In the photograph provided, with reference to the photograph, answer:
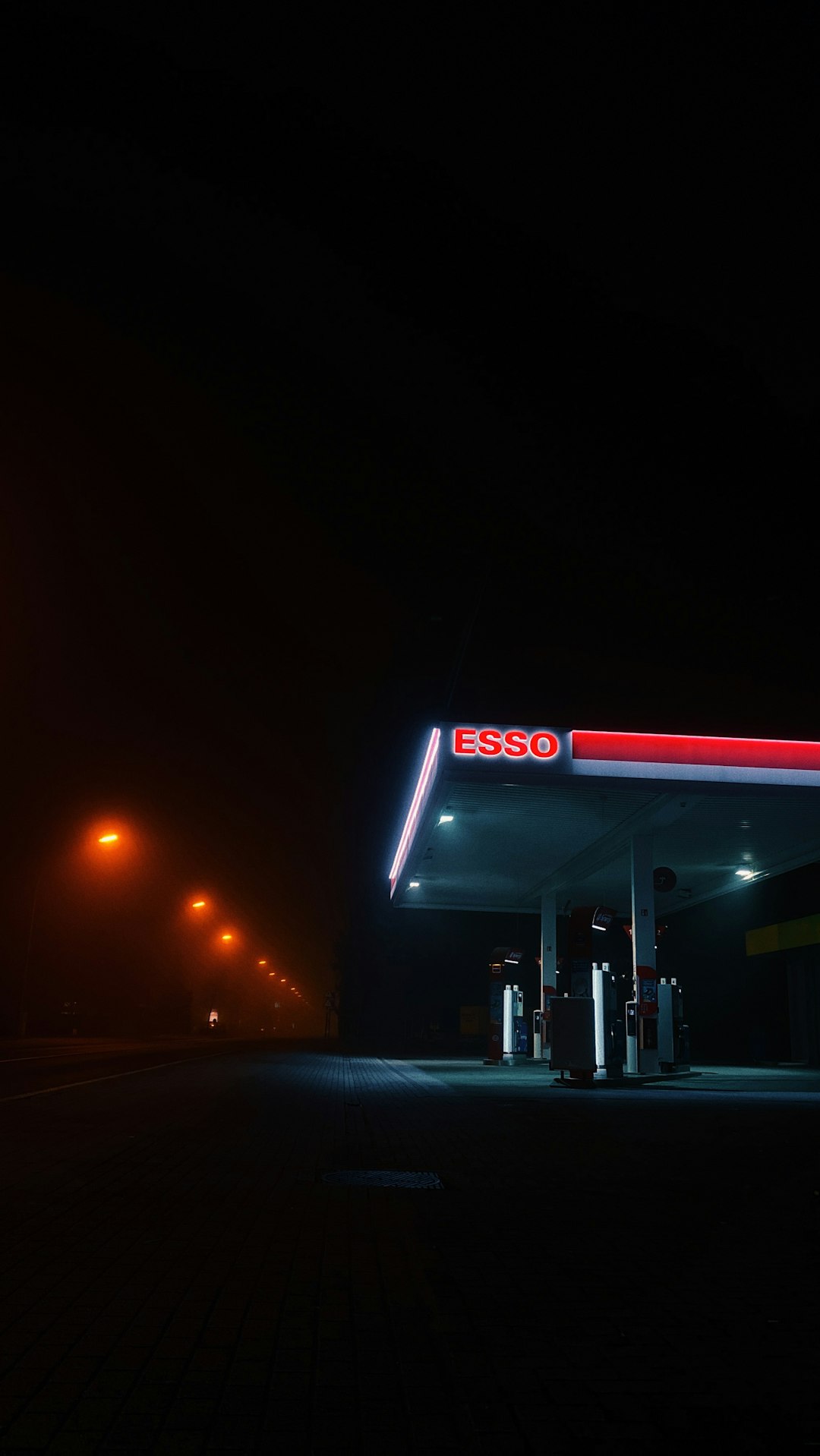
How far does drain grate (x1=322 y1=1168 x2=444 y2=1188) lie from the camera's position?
703 centimetres

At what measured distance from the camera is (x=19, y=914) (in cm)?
4497

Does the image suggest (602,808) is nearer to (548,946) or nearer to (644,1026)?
(644,1026)

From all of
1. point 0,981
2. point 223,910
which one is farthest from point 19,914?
point 223,910

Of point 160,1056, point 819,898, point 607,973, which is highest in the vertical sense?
point 819,898

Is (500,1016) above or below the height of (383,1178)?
above

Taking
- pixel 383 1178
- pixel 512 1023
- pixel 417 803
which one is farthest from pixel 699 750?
pixel 383 1178

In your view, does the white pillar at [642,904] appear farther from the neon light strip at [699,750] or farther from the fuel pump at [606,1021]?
the neon light strip at [699,750]

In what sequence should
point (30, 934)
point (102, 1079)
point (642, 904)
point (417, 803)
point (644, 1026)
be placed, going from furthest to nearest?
point (30, 934) → point (417, 803) → point (642, 904) → point (644, 1026) → point (102, 1079)

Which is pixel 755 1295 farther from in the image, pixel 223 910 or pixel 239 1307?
pixel 223 910

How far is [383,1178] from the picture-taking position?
7.28m

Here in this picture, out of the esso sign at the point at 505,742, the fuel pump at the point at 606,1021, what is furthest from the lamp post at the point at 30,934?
the fuel pump at the point at 606,1021

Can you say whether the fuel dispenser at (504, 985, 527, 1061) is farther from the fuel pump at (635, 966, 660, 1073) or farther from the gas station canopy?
the fuel pump at (635, 966, 660, 1073)

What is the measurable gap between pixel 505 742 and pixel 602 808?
490 centimetres

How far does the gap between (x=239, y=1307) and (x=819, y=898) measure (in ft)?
102
